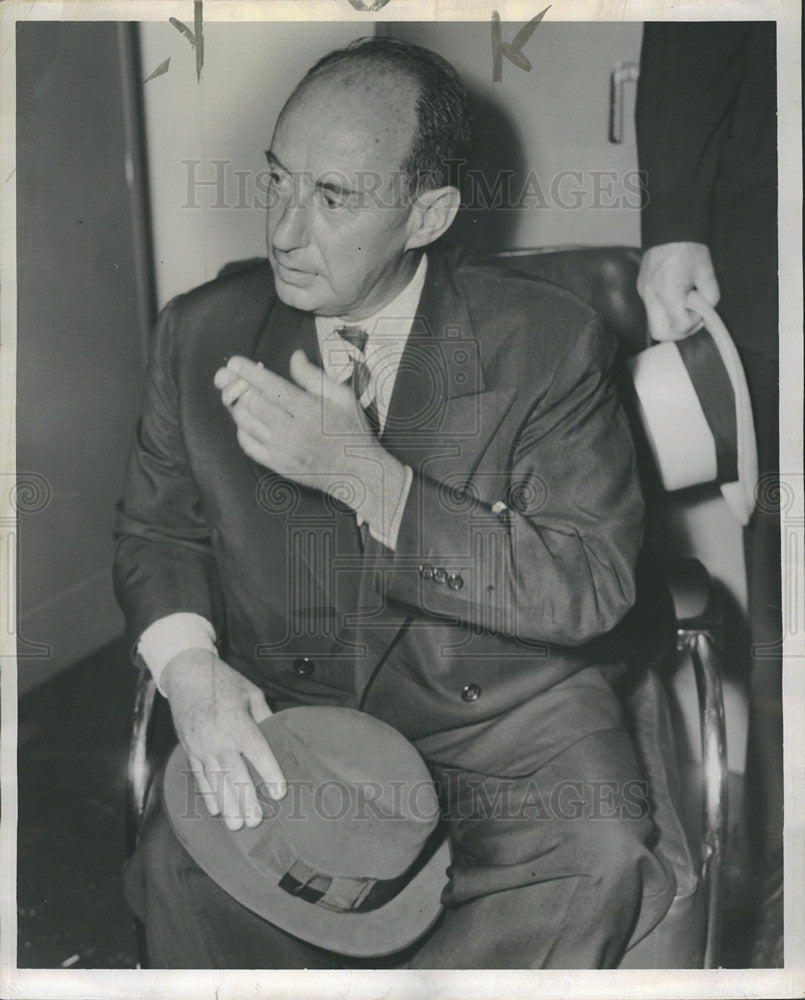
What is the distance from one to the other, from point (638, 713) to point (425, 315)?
2.88ft

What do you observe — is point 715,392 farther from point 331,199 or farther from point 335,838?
point 335,838

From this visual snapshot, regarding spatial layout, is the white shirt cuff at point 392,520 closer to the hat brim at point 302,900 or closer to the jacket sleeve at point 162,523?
the jacket sleeve at point 162,523

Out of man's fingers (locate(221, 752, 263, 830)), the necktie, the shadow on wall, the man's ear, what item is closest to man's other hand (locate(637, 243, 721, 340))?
the shadow on wall

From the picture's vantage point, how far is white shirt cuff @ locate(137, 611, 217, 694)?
217cm

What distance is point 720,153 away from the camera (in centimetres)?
220

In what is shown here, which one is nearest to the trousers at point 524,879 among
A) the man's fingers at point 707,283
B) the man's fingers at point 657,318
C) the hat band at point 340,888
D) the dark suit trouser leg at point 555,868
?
the dark suit trouser leg at point 555,868

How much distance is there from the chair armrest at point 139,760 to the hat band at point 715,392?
121 cm

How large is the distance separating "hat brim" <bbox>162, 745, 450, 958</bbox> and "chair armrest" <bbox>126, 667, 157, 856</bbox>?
6cm

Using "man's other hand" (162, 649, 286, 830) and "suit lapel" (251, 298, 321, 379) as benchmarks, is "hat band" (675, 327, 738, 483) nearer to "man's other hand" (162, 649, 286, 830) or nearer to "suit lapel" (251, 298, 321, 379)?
"suit lapel" (251, 298, 321, 379)

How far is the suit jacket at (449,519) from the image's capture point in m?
2.11

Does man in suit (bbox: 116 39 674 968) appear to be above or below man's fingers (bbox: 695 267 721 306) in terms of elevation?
below

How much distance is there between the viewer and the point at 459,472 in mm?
2117

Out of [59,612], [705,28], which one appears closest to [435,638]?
[59,612]

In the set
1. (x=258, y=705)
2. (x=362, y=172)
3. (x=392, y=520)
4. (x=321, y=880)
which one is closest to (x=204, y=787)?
(x=258, y=705)
